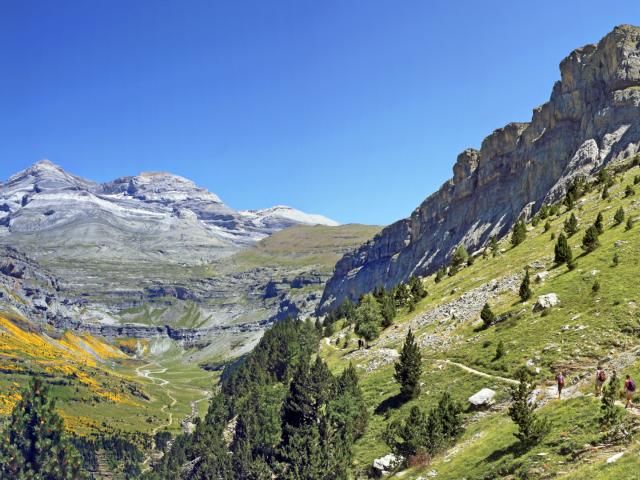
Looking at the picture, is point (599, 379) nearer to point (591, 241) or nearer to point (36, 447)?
point (591, 241)

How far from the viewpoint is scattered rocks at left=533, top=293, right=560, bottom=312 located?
5476 centimetres

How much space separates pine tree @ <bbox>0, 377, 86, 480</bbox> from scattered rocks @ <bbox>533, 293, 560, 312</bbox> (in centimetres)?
14547

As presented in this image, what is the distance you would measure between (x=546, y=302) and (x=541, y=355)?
410 inches

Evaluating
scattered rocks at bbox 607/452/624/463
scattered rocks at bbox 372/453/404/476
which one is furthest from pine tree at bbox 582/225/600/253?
scattered rocks at bbox 607/452/624/463

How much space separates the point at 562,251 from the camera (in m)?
65.6

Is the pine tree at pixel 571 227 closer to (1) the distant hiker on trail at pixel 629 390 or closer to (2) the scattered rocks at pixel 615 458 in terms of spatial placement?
(1) the distant hiker on trail at pixel 629 390

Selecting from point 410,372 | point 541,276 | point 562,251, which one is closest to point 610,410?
point 410,372

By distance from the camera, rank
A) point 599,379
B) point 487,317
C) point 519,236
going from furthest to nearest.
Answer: point 519,236 → point 487,317 → point 599,379

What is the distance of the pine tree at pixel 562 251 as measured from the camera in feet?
211

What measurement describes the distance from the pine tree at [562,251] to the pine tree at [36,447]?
147 metres

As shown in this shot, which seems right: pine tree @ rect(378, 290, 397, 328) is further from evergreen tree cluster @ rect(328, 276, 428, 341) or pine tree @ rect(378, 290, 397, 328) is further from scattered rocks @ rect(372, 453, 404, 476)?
scattered rocks @ rect(372, 453, 404, 476)

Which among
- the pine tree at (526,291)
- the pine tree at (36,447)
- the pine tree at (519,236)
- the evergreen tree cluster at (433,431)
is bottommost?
the pine tree at (36,447)

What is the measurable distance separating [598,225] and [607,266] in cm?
1396

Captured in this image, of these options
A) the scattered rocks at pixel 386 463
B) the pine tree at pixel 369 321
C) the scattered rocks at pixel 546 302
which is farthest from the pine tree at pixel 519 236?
the scattered rocks at pixel 386 463
